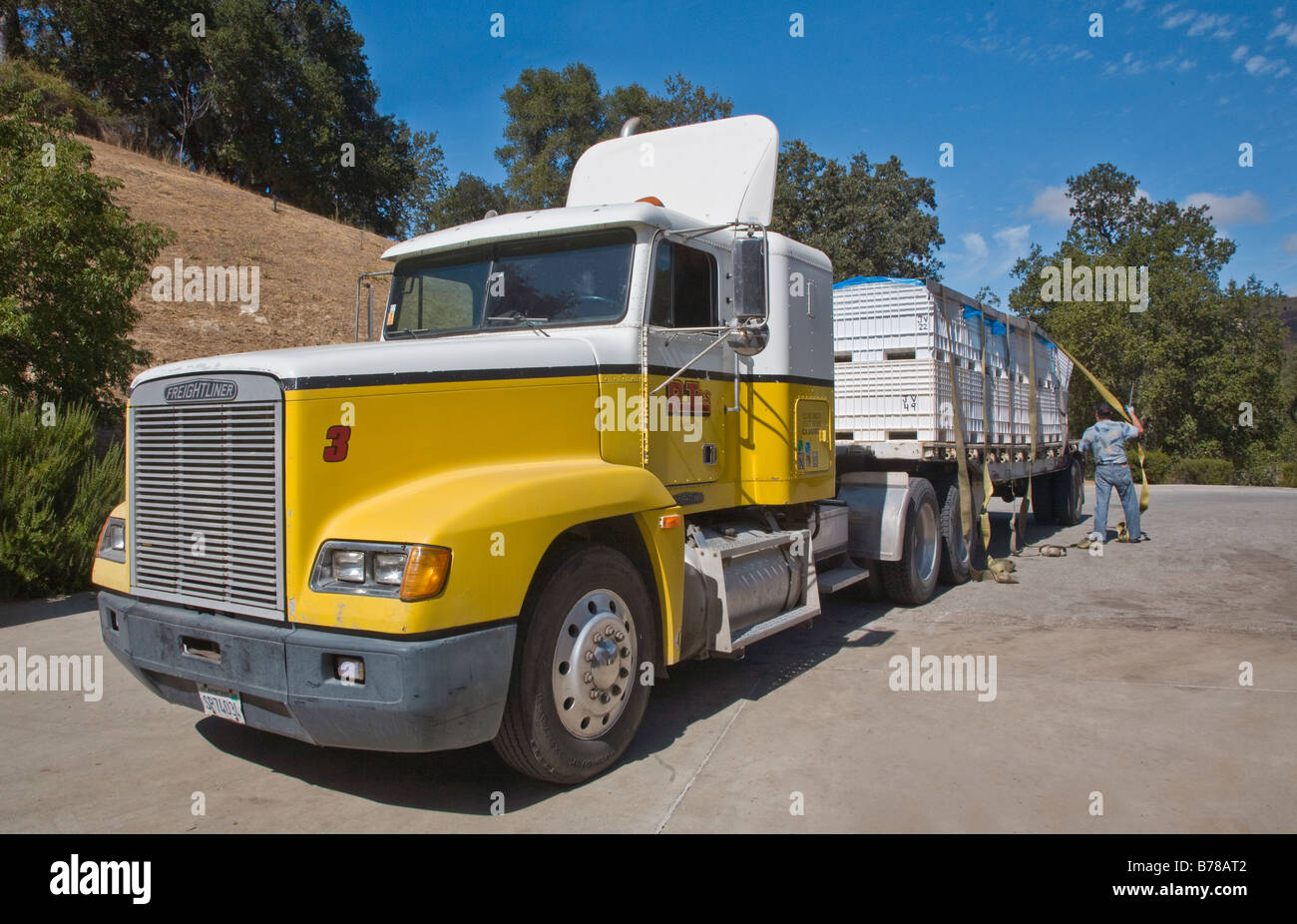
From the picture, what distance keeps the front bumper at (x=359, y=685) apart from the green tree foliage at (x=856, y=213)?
120ft

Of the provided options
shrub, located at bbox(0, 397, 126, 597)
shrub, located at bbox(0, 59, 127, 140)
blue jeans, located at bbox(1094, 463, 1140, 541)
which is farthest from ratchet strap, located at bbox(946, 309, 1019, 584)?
shrub, located at bbox(0, 59, 127, 140)

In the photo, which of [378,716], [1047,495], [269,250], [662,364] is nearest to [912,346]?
[662,364]

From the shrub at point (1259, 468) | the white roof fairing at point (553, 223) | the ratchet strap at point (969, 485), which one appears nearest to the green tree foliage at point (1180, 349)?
the shrub at point (1259, 468)

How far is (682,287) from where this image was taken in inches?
212

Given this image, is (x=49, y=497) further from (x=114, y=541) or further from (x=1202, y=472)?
(x=1202, y=472)

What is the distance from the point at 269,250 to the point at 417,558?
2434 cm

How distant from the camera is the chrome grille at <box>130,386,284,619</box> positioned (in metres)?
3.65

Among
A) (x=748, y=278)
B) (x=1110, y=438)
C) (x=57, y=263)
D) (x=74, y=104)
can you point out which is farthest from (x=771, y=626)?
(x=74, y=104)

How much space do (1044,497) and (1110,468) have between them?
2.79 m

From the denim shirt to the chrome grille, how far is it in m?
11.7

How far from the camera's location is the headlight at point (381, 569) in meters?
3.40

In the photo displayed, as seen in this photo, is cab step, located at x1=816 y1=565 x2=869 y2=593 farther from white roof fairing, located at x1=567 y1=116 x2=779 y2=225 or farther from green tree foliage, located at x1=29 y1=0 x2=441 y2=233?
green tree foliage, located at x1=29 y1=0 x2=441 y2=233

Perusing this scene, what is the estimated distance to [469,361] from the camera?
13.7ft
